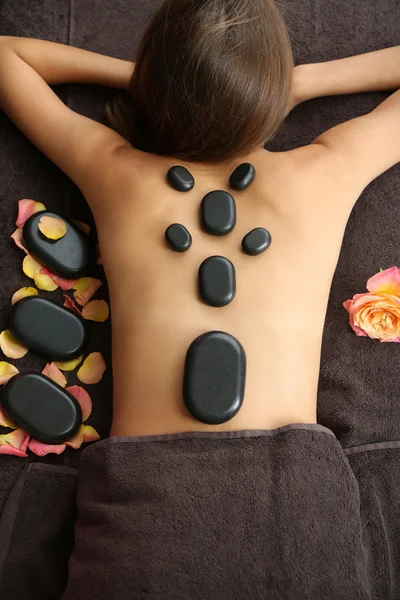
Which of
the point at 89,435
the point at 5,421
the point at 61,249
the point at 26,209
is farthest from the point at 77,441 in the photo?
the point at 26,209

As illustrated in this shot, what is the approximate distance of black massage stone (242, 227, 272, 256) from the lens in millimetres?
958

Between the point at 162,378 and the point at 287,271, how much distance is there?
0.83 ft

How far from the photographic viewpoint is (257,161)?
3.41 ft

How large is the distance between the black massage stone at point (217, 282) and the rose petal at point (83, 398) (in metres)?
0.30

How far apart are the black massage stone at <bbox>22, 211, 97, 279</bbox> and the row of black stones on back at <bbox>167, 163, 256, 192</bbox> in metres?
0.23

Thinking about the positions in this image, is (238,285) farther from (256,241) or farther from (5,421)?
(5,421)

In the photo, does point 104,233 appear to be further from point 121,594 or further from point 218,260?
point 121,594

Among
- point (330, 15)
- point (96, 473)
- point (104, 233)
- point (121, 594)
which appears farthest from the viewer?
point (330, 15)

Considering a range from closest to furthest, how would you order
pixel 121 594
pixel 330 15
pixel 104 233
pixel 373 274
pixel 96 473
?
pixel 121 594
pixel 96 473
pixel 104 233
pixel 373 274
pixel 330 15

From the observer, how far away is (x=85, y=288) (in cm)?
114

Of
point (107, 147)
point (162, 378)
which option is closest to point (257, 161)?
point (107, 147)

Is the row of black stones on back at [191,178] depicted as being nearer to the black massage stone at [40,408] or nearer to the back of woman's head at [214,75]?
the back of woman's head at [214,75]

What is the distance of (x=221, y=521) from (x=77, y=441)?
323mm

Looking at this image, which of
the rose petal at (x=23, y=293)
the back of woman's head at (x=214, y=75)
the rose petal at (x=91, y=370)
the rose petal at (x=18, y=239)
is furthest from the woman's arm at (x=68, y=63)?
the rose petal at (x=91, y=370)
